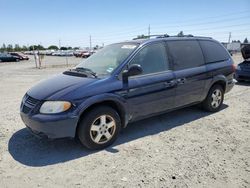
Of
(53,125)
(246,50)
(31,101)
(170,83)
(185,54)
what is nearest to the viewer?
(53,125)

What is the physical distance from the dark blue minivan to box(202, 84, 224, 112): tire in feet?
0.25

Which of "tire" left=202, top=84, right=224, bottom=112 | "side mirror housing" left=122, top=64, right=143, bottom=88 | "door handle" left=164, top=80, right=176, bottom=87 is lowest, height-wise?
"tire" left=202, top=84, right=224, bottom=112

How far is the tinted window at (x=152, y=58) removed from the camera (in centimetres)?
435

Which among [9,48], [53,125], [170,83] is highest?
[9,48]

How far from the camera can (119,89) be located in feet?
13.0

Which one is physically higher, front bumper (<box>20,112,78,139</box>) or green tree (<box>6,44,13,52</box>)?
green tree (<box>6,44,13,52</box>)

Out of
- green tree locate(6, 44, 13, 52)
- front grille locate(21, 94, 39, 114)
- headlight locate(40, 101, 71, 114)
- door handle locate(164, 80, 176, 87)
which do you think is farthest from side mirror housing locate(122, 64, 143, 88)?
green tree locate(6, 44, 13, 52)

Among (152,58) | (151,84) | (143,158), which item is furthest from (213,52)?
(143,158)

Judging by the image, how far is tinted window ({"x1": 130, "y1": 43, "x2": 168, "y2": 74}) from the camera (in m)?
4.35

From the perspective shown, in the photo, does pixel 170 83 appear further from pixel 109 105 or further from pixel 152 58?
pixel 109 105

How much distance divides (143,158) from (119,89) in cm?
118

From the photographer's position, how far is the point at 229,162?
138 inches

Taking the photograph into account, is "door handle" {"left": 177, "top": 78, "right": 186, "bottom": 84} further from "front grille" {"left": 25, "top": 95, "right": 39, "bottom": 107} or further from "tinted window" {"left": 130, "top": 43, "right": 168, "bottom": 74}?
"front grille" {"left": 25, "top": 95, "right": 39, "bottom": 107}

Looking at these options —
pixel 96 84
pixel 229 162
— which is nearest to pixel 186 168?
pixel 229 162
